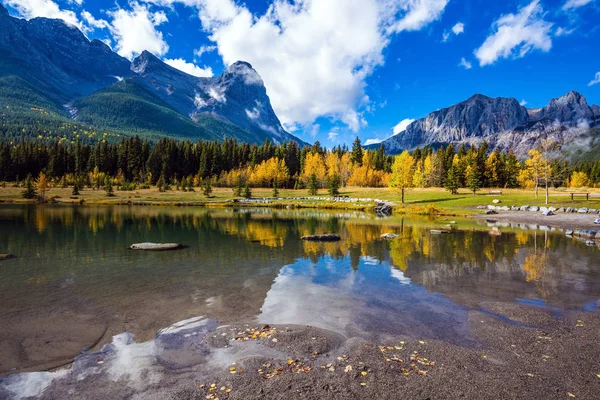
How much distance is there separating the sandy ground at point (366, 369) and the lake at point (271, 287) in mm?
1021

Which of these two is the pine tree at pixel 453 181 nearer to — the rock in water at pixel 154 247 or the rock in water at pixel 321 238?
the rock in water at pixel 321 238

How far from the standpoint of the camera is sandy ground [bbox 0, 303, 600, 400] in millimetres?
7395

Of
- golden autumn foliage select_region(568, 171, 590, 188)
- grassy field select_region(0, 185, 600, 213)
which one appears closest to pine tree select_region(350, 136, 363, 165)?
grassy field select_region(0, 185, 600, 213)

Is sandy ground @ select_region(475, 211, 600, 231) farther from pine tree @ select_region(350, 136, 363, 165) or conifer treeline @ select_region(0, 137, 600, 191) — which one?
pine tree @ select_region(350, 136, 363, 165)

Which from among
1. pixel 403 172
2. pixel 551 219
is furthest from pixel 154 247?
pixel 403 172

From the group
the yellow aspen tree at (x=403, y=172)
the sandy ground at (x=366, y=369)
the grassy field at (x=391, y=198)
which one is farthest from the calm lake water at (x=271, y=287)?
the yellow aspen tree at (x=403, y=172)

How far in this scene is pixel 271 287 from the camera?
54.9 ft

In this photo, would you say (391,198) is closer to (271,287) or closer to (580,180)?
(271,287)

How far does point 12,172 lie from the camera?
14662 centimetres

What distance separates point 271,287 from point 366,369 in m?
8.90

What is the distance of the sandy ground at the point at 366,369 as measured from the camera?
7.39m

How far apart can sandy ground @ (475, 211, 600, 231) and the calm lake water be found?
1795cm

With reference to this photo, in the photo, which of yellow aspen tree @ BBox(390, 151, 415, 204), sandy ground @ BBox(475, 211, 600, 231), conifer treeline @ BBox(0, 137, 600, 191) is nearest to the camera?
sandy ground @ BBox(475, 211, 600, 231)

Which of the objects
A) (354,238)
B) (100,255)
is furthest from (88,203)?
(354,238)
